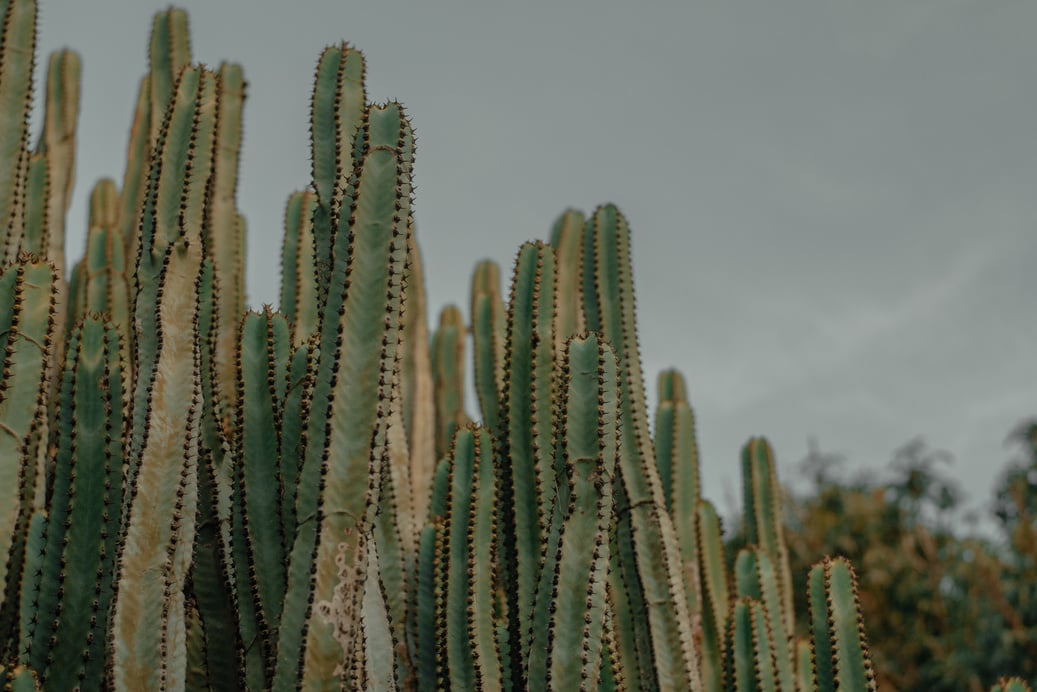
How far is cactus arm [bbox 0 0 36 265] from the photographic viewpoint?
3.95 meters

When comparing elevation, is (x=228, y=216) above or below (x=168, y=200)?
above

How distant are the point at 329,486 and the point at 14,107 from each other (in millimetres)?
2445

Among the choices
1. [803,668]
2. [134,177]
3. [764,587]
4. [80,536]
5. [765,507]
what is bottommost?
[803,668]

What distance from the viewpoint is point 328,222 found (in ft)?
11.8

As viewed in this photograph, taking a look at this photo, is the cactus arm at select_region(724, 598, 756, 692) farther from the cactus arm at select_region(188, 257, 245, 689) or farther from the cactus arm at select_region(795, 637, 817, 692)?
the cactus arm at select_region(188, 257, 245, 689)

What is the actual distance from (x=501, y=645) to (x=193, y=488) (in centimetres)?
112

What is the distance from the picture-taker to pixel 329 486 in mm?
2693

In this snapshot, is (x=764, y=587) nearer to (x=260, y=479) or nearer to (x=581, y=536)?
(x=581, y=536)

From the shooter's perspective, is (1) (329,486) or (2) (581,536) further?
(2) (581,536)

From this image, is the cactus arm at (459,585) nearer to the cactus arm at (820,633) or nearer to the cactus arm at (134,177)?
the cactus arm at (820,633)

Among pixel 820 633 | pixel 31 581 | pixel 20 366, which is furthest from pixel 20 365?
pixel 820 633

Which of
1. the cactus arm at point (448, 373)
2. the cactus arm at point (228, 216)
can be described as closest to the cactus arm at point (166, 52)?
the cactus arm at point (228, 216)

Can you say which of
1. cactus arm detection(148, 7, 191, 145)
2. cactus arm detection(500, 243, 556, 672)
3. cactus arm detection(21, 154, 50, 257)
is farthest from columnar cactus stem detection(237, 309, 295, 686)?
cactus arm detection(148, 7, 191, 145)

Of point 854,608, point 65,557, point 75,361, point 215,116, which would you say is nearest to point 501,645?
point 854,608
